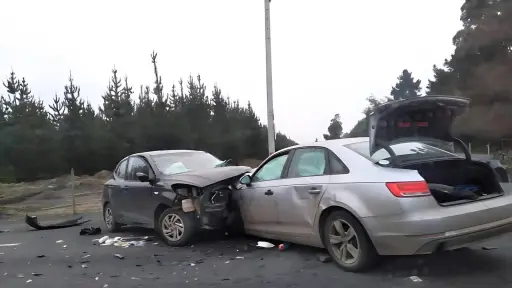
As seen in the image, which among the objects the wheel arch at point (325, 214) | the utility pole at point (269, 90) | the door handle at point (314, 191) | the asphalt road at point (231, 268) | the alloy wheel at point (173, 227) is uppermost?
the utility pole at point (269, 90)

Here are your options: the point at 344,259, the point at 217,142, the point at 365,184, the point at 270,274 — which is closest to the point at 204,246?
the point at 270,274

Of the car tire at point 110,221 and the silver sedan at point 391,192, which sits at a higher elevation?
the silver sedan at point 391,192

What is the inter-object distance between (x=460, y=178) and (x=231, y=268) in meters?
2.87

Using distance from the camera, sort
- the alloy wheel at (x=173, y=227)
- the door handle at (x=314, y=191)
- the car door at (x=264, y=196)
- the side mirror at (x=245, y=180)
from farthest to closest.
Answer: the alloy wheel at (x=173, y=227)
the side mirror at (x=245, y=180)
the car door at (x=264, y=196)
the door handle at (x=314, y=191)

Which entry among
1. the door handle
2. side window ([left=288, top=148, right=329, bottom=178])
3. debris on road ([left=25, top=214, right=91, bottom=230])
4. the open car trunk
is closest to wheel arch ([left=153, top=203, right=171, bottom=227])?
side window ([left=288, top=148, right=329, bottom=178])

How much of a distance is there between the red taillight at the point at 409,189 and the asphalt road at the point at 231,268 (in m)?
0.87

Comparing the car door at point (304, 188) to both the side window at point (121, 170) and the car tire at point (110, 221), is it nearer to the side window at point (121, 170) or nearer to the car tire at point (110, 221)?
the side window at point (121, 170)

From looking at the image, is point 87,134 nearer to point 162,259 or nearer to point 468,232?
point 162,259

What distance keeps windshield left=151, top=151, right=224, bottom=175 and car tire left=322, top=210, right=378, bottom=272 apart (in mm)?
3276

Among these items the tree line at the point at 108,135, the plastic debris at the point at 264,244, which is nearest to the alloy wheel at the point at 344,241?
the plastic debris at the point at 264,244

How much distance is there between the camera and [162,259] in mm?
6363

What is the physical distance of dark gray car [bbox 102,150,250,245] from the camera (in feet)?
22.6

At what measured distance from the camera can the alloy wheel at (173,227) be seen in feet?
23.3

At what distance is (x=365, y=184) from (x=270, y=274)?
150 cm
